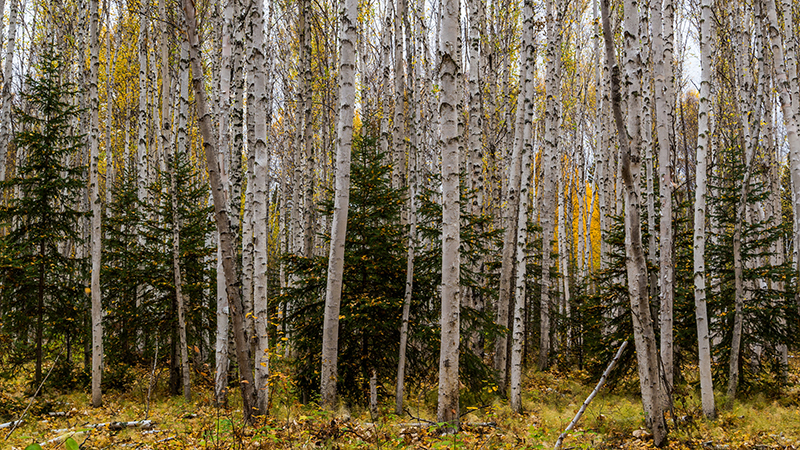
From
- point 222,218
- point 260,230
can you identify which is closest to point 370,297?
point 260,230

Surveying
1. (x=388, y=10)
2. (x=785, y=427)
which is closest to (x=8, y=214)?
(x=388, y=10)

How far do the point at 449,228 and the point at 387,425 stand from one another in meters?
2.81

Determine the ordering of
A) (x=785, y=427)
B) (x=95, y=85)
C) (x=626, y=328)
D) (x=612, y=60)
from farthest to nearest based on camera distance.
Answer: (x=626, y=328) < (x=95, y=85) < (x=785, y=427) < (x=612, y=60)

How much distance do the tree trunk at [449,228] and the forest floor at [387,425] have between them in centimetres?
44

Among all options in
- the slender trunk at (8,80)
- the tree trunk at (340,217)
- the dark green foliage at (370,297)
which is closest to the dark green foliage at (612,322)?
the dark green foliage at (370,297)

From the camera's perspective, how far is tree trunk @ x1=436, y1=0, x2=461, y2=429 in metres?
5.37

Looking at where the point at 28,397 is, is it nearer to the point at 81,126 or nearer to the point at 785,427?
the point at 81,126

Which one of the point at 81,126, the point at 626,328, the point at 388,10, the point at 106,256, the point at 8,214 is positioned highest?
the point at 388,10

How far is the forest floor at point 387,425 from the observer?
5387mm

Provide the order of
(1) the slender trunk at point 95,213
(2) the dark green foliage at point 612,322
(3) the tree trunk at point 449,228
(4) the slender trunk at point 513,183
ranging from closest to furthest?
1. (3) the tree trunk at point 449,228
2. (1) the slender trunk at point 95,213
3. (4) the slender trunk at point 513,183
4. (2) the dark green foliage at point 612,322

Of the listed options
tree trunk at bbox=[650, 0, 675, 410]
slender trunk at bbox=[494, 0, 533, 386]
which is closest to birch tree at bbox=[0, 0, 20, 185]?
slender trunk at bbox=[494, 0, 533, 386]

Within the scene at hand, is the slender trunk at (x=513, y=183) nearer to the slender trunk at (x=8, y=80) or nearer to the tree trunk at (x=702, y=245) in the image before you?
the tree trunk at (x=702, y=245)

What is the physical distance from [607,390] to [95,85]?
11517 millimetres

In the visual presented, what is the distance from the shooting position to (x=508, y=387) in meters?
9.99
